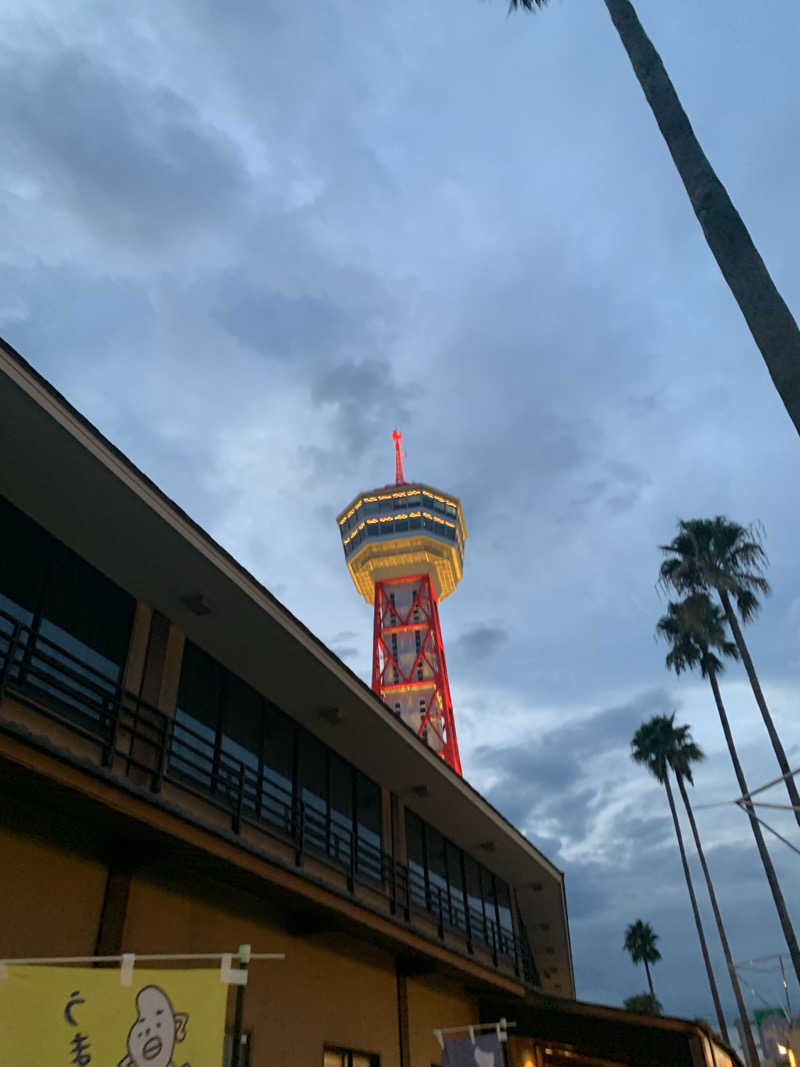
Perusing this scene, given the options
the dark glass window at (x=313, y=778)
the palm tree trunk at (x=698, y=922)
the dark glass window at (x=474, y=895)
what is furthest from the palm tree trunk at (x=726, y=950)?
the dark glass window at (x=313, y=778)

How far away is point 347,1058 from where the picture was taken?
45.8 ft

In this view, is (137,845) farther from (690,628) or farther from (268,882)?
(690,628)

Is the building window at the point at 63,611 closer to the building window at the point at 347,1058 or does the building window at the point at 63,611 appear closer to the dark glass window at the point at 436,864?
the building window at the point at 347,1058

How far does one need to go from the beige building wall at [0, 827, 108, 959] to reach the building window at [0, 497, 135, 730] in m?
1.78

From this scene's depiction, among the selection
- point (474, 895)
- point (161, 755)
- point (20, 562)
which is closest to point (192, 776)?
point (161, 755)

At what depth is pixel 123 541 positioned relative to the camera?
12117mm

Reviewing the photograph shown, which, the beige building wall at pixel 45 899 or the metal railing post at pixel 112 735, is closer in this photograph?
the beige building wall at pixel 45 899

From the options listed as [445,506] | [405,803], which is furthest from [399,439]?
[405,803]

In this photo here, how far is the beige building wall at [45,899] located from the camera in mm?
8625

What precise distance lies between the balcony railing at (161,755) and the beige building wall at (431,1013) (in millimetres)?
1139

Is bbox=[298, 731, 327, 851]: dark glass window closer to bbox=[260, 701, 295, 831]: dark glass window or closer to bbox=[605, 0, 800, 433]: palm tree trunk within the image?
bbox=[260, 701, 295, 831]: dark glass window

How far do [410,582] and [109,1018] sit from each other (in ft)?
243

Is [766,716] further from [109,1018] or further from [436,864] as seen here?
[109,1018]

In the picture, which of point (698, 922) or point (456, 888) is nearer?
point (456, 888)
